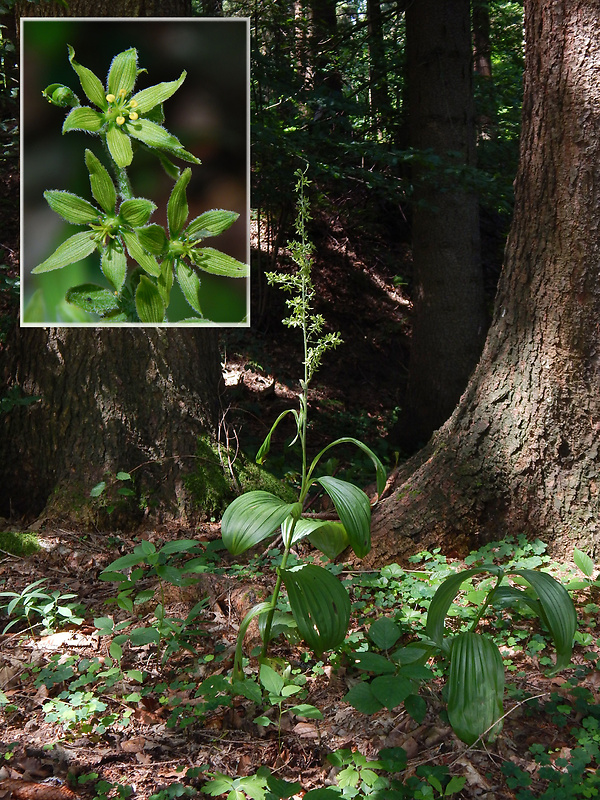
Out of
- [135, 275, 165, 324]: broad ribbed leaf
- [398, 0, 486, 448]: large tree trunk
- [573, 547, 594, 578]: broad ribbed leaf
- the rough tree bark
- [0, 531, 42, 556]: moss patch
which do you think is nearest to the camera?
[573, 547, 594, 578]: broad ribbed leaf

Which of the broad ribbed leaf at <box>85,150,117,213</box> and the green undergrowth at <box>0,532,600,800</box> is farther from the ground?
the broad ribbed leaf at <box>85,150,117,213</box>

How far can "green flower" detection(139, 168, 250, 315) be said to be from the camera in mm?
2736

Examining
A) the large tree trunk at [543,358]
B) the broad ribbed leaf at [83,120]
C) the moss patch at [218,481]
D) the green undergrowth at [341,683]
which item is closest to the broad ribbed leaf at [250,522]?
the green undergrowth at [341,683]

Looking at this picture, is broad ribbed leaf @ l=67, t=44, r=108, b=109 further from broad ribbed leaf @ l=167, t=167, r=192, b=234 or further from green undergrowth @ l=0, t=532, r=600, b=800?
green undergrowth @ l=0, t=532, r=600, b=800

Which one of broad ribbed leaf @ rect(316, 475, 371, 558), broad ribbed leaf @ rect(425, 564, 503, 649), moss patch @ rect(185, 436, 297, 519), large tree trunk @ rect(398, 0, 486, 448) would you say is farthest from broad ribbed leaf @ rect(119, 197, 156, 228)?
large tree trunk @ rect(398, 0, 486, 448)

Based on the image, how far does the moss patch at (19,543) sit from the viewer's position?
3.09m

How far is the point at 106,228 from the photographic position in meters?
2.73

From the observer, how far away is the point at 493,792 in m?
1.80

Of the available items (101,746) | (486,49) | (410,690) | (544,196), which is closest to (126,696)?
(101,746)

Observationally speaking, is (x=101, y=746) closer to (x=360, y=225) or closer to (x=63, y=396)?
(x=63, y=396)

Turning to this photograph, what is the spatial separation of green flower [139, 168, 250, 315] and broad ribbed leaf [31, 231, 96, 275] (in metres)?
0.21

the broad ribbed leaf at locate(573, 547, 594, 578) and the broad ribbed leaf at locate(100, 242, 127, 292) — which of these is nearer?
the broad ribbed leaf at locate(573, 547, 594, 578)

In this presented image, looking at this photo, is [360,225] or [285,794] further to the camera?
[360,225]

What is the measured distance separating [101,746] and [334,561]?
1.16 meters
